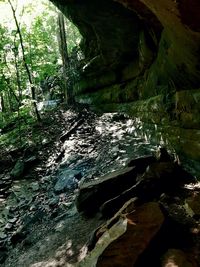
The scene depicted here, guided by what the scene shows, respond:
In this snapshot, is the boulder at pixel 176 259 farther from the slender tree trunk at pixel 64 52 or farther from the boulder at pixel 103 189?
the slender tree trunk at pixel 64 52

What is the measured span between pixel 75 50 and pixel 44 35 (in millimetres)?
4216

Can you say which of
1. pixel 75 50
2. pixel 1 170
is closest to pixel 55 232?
pixel 1 170

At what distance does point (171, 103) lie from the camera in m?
9.22

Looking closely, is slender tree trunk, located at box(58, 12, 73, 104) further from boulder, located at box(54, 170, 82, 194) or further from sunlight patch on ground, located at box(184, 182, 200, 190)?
sunlight patch on ground, located at box(184, 182, 200, 190)

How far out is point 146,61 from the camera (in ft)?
44.9

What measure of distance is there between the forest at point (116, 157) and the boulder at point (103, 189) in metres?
0.02

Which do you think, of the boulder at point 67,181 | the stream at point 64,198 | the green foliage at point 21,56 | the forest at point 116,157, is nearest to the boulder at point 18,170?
the forest at point 116,157

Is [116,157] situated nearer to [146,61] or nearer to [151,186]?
[151,186]

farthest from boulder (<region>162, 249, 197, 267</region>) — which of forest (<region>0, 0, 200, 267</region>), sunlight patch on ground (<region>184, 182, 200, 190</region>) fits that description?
sunlight patch on ground (<region>184, 182, 200, 190</region>)

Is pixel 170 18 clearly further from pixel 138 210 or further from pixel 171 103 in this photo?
pixel 138 210

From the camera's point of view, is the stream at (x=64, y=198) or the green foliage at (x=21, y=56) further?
the green foliage at (x=21, y=56)

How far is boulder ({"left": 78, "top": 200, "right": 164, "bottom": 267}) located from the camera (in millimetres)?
4305

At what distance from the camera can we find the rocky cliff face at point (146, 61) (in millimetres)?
7492

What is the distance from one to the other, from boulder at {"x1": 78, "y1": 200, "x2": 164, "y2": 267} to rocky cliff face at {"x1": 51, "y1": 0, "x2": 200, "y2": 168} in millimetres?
2960
